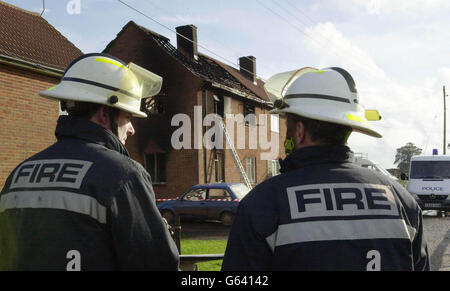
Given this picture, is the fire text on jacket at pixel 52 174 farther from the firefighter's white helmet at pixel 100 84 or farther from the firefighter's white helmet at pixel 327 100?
the firefighter's white helmet at pixel 327 100

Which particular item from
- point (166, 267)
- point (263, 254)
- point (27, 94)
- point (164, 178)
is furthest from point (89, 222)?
point (164, 178)

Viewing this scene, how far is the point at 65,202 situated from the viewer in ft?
6.94

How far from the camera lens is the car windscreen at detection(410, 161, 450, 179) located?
665 inches

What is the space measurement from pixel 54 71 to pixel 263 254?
13.1 metres

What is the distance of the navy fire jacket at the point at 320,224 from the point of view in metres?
1.91

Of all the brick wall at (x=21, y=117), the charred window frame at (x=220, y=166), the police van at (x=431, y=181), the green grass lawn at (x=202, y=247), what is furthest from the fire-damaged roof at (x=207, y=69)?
the green grass lawn at (x=202, y=247)

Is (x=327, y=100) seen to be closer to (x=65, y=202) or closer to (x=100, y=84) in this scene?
(x=100, y=84)

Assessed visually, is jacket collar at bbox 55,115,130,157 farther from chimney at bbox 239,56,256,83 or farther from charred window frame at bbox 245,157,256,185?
chimney at bbox 239,56,256,83

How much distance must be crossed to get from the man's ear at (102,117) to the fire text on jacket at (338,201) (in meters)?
1.12

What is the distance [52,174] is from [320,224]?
1.30 meters

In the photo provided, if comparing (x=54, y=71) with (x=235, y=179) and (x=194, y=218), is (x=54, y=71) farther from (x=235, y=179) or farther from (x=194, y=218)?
(x=235, y=179)

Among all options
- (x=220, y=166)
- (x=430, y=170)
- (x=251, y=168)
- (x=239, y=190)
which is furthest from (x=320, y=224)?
(x=251, y=168)
